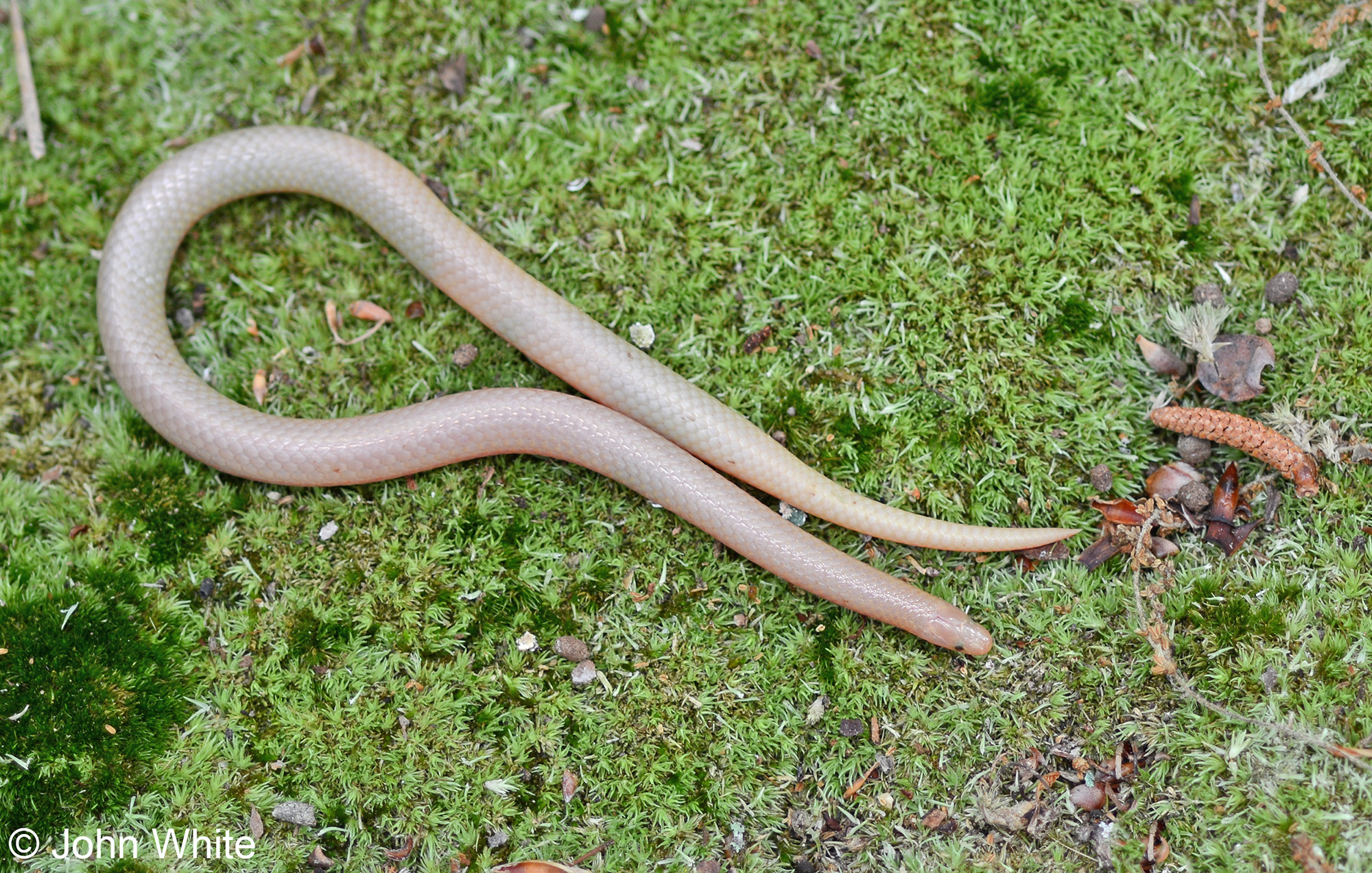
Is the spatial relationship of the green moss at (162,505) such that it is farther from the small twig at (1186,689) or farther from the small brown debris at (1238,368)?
the small brown debris at (1238,368)

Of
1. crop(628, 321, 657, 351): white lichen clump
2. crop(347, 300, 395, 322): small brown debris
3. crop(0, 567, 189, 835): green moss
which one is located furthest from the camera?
crop(347, 300, 395, 322): small brown debris

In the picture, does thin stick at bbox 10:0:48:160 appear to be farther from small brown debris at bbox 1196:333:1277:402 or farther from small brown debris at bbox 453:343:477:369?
small brown debris at bbox 1196:333:1277:402

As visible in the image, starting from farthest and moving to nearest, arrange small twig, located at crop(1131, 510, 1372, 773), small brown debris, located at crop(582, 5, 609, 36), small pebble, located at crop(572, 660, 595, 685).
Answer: small brown debris, located at crop(582, 5, 609, 36), small pebble, located at crop(572, 660, 595, 685), small twig, located at crop(1131, 510, 1372, 773)

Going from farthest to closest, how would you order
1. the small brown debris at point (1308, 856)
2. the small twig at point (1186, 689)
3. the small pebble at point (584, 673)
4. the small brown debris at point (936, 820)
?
the small pebble at point (584, 673) < the small brown debris at point (936, 820) < the small twig at point (1186, 689) < the small brown debris at point (1308, 856)

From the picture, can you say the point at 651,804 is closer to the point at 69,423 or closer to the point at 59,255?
the point at 69,423

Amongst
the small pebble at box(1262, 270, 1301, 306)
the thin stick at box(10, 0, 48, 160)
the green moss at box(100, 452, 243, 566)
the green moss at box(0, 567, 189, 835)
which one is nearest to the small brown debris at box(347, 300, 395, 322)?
the green moss at box(100, 452, 243, 566)

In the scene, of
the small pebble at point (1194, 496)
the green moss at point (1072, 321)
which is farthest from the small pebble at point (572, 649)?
the small pebble at point (1194, 496)
